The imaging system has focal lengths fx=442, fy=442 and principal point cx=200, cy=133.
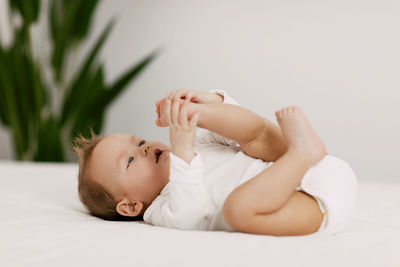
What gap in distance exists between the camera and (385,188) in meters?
1.38

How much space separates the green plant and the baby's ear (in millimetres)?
1426

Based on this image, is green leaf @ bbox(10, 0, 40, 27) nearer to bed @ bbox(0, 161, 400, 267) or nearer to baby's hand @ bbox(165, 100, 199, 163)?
bed @ bbox(0, 161, 400, 267)

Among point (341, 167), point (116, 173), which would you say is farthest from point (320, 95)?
point (116, 173)

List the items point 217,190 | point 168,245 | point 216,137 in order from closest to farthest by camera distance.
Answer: point 168,245 < point 217,190 < point 216,137

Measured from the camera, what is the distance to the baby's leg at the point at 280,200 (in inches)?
30.1

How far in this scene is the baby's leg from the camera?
77 cm

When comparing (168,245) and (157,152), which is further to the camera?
(157,152)

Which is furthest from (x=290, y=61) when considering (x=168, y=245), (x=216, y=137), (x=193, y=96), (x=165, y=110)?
(x=168, y=245)

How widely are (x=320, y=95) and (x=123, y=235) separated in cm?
167

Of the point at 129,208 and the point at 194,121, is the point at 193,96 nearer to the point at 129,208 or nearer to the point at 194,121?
the point at 194,121

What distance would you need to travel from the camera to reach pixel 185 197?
2.64 feet

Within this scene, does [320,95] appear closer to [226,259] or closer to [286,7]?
[286,7]

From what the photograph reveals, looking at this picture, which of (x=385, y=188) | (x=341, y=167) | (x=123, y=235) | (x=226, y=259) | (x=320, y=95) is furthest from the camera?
(x=320, y=95)

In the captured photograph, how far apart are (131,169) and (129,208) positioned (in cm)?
9
